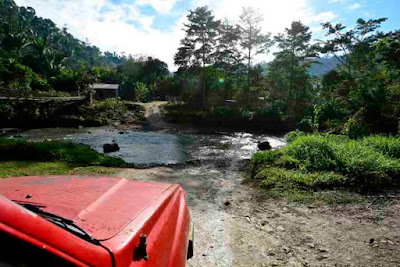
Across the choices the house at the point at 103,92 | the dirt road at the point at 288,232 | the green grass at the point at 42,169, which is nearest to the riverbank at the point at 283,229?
the dirt road at the point at 288,232

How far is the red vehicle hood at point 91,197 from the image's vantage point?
1.86 meters

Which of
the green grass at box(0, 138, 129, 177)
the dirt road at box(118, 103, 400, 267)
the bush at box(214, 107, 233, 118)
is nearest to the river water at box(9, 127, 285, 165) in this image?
the green grass at box(0, 138, 129, 177)

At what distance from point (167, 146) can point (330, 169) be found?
42.3ft

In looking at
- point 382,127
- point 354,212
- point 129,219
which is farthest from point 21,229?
point 382,127

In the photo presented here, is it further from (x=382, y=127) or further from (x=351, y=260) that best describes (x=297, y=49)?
(x=351, y=260)

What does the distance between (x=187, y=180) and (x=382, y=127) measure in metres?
8.87

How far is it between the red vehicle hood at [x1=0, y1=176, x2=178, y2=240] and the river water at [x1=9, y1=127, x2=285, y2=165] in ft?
33.7

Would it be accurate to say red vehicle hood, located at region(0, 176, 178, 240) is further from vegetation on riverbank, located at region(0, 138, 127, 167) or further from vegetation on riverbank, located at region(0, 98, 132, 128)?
vegetation on riverbank, located at region(0, 98, 132, 128)

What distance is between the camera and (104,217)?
6.43 ft

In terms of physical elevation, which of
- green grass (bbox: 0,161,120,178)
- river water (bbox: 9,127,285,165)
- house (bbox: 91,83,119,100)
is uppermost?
house (bbox: 91,83,119,100)

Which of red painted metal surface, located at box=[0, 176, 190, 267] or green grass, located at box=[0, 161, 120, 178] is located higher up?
red painted metal surface, located at box=[0, 176, 190, 267]

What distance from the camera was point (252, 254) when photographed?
13.1 ft

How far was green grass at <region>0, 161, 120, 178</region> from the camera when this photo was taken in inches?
313

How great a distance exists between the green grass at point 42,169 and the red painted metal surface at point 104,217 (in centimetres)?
577
